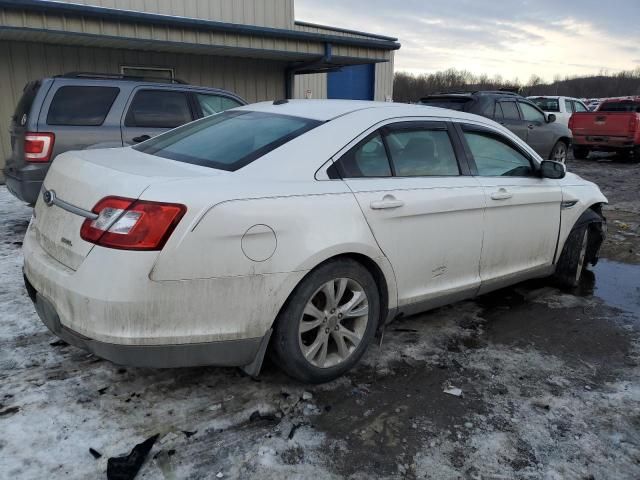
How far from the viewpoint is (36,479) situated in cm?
215

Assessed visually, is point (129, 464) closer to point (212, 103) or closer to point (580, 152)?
point (212, 103)

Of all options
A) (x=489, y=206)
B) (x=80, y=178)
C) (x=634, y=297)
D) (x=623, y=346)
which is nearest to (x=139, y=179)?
(x=80, y=178)

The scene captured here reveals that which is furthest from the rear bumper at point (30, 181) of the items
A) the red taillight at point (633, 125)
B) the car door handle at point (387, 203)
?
the red taillight at point (633, 125)

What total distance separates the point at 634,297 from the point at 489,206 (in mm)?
2043

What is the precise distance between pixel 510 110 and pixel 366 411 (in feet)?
32.6

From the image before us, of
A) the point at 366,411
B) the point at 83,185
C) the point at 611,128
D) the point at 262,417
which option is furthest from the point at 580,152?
the point at 83,185

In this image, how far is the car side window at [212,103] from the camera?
22.8 feet

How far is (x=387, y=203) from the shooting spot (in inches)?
118

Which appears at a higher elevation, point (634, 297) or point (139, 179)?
point (139, 179)

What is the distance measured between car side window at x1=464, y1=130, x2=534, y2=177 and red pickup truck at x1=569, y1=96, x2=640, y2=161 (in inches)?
495

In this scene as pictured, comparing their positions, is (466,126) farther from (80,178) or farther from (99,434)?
(99,434)

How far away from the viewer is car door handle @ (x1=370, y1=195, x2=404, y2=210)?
9.68ft

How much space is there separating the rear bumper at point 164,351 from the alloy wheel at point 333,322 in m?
0.30

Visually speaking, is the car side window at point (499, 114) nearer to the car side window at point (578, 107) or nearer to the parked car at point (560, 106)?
the parked car at point (560, 106)
